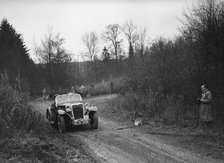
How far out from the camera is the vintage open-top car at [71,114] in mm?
13414

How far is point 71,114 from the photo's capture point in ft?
45.0

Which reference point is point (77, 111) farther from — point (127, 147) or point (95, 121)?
point (127, 147)

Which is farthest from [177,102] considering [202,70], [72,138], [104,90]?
[104,90]

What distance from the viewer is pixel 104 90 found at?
33.8m

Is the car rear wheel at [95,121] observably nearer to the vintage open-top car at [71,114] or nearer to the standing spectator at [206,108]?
the vintage open-top car at [71,114]

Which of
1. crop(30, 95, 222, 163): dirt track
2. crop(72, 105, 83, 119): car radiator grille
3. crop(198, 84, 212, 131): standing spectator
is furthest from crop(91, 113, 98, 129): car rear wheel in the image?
crop(198, 84, 212, 131): standing spectator

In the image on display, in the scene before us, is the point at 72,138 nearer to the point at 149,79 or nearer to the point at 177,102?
the point at 177,102

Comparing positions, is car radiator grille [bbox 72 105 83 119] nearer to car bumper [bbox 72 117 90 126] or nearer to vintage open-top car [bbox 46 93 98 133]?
vintage open-top car [bbox 46 93 98 133]

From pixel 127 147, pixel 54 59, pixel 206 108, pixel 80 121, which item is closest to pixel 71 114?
pixel 80 121

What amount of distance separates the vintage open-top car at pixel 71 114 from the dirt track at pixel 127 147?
43 centimetres

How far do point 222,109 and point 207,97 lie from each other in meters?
1.13

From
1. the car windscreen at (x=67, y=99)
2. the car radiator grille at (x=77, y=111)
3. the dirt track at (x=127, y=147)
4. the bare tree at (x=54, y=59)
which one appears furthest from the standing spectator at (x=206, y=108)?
the bare tree at (x=54, y=59)

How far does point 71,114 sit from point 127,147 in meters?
4.52

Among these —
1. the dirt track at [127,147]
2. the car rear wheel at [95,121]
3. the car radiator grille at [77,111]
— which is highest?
the car radiator grille at [77,111]
